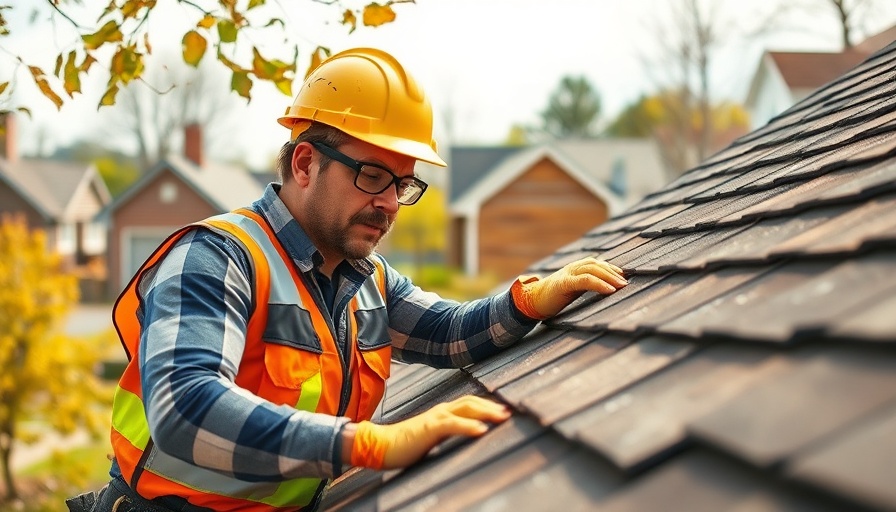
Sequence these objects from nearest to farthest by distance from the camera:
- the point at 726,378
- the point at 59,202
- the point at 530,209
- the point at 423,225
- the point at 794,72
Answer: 1. the point at 726,378
2. the point at 794,72
3. the point at 530,209
4. the point at 59,202
5. the point at 423,225

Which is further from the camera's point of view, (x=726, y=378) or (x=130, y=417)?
(x=130, y=417)

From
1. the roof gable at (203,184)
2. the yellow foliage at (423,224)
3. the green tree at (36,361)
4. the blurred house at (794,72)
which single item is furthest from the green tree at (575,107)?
the green tree at (36,361)

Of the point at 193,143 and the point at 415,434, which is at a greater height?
the point at 193,143

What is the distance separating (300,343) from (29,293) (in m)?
14.6

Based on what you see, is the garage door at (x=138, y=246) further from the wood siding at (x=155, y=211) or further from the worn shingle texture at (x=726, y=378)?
the worn shingle texture at (x=726, y=378)

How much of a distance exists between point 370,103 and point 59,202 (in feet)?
146

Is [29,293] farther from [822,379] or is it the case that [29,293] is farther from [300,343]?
[822,379]

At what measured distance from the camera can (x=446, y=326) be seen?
10.8 feet

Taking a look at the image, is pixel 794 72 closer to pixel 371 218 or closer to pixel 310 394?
pixel 371 218

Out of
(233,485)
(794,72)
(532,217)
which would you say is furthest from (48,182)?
(233,485)

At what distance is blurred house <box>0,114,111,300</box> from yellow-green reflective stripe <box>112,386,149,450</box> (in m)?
38.3

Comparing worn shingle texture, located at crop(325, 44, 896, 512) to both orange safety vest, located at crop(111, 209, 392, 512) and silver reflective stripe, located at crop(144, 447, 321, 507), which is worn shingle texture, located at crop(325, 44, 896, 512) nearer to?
silver reflective stripe, located at crop(144, 447, 321, 507)

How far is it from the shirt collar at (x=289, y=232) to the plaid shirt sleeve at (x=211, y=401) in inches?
15.8

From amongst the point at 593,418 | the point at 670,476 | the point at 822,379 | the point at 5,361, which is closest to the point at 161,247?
the point at 593,418
